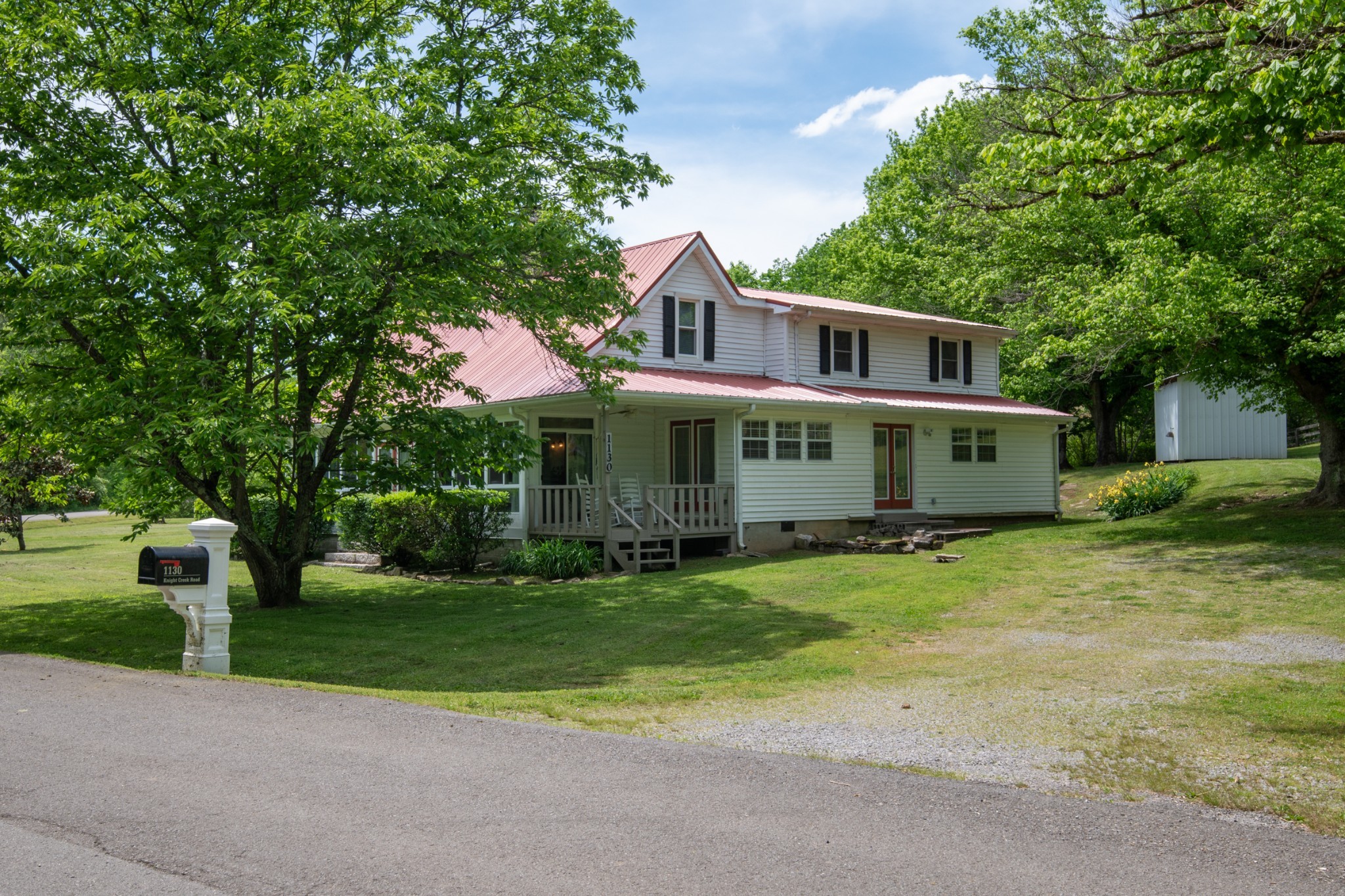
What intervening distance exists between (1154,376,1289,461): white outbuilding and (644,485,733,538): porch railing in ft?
57.7

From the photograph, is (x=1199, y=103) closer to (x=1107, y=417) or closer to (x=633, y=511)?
(x=633, y=511)

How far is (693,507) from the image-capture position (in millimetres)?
20188

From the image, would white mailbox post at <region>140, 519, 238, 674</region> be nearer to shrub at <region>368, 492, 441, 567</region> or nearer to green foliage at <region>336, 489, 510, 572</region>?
green foliage at <region>336, 489, 510, 572</region>

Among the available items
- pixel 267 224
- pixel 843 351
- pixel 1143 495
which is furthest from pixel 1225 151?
pixel 1143 495

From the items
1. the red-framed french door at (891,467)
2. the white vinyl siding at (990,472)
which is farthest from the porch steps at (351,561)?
the white vinyl siding at (990,472)

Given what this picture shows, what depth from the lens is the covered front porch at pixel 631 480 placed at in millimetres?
19391

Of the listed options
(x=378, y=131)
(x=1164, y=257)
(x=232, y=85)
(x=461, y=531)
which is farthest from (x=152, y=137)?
(x=1164, y=257)

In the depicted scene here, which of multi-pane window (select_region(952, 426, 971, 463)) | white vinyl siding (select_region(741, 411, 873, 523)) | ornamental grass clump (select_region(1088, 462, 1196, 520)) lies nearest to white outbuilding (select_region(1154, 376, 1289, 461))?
ornamental grass clump (select_region(1088, 462, 1196, 520))

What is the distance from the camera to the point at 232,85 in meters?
12.8

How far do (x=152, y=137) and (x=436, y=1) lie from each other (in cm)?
470

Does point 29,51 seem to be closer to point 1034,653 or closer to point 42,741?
point 42,741

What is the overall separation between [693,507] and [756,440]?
2.21 meters

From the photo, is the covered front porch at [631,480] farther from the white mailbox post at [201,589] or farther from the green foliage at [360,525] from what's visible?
the white mailbox post at [201,589]

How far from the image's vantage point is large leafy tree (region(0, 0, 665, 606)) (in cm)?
1178
